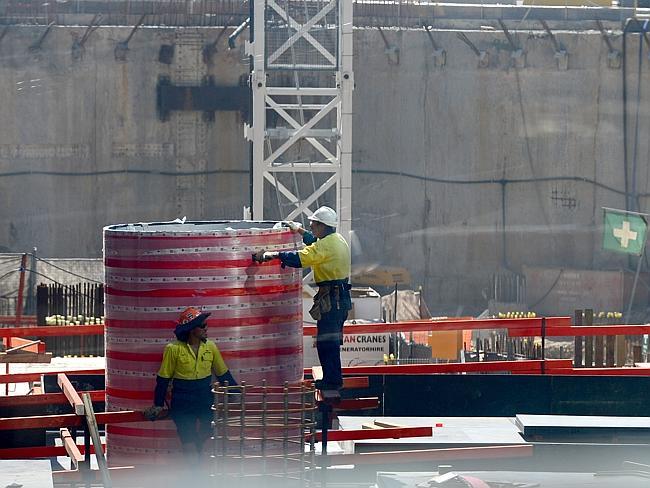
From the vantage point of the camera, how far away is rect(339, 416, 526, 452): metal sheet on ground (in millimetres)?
10664

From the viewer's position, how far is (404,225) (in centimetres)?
3161

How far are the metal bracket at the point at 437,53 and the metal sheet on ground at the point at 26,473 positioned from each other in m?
23.0

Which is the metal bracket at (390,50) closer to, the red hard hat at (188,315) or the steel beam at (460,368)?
the steel beam at (460,368)

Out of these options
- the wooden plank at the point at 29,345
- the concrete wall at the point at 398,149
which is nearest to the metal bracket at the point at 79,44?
the concrete wall at the point at 398,149

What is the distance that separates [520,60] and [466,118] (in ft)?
5.95

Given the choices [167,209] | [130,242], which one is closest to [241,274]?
[130,242]

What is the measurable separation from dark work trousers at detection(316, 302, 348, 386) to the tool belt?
0.12 ft

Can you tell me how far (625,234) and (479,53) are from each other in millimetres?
8915

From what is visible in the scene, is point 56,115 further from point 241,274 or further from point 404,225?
point 241,274

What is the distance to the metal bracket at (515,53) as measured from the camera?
3134cm

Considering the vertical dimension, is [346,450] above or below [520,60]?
below

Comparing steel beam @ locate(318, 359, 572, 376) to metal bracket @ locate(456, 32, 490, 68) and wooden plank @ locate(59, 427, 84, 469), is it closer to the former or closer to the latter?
wooden plank @ locate(59, 427, 84, 469)

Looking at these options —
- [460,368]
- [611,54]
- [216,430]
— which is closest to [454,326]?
[460,368]

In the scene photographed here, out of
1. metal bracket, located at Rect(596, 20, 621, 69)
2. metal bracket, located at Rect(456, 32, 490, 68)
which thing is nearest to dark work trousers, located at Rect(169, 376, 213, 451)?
metal bracket, located at Rect(456, 32, 490, 68)
